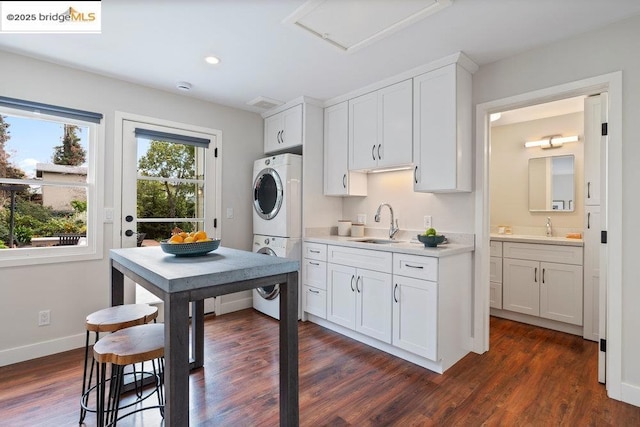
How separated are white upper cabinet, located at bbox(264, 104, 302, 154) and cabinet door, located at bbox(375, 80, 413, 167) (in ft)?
3.15

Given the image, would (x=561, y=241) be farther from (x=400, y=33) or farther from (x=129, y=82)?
(x=129, y=82)

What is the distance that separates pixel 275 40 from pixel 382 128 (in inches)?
49.4

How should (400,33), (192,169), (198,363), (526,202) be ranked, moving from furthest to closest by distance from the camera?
(526,202)
(192,169)
(198,363)
(400,33)

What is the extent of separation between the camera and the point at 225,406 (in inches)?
76.4

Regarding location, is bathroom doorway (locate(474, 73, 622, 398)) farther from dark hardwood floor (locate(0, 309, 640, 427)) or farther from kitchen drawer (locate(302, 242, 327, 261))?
kitchen drawer (locate(302, 242, 327, 261))

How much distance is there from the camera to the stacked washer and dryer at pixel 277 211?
3406 millimetres

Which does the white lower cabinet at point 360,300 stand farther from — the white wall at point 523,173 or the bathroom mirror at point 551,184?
the bathroom mirror at point 551,184

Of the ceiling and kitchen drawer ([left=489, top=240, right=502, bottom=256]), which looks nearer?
the ceiling

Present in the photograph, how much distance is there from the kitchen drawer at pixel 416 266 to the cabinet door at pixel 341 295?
0.48m

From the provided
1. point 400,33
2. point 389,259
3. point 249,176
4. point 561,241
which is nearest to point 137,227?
point 249,176

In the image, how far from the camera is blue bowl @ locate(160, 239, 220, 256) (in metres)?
1.66

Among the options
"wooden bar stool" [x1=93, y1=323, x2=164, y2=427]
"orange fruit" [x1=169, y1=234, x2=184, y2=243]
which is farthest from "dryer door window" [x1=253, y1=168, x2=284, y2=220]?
"wooden bar stool" [x1=93, y1=323, x2=164, y2=427]

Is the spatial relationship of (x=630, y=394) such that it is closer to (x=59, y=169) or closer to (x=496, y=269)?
(x=496, y=269)

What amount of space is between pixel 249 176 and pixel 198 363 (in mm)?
2221
